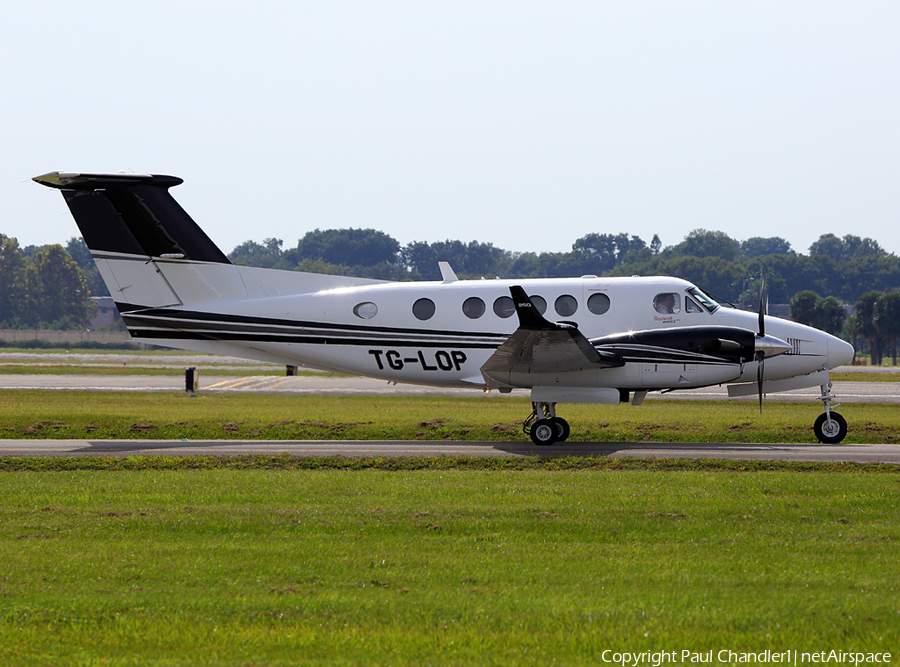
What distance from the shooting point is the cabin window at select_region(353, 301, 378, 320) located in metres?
22.1

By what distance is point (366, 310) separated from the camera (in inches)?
872

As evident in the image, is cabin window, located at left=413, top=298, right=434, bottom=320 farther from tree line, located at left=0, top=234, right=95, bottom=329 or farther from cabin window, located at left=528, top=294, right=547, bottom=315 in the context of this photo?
tree line, located at left=0, top=234, right=95, bottom=329

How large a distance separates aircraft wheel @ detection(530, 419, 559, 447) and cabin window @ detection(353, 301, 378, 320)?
5.10 m

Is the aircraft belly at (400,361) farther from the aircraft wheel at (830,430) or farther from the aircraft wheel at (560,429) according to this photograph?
the aircraft wheel at (830,430)

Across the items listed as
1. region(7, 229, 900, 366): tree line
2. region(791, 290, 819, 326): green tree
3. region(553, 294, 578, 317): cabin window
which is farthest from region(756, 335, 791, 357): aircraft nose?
region(791, 290, 819, 326): green tree

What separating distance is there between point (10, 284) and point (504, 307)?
136 m

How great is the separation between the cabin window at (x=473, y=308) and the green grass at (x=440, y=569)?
740 cm

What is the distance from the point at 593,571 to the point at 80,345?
116 meters

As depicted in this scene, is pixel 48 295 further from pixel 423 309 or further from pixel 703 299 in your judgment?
pixel 703 299

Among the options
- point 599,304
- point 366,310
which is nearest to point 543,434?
point 599,304

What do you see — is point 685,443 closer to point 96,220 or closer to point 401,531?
point 401,531

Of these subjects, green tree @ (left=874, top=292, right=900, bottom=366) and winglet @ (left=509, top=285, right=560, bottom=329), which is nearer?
winglet @ (left=509, top=285, right=560, bottom=329)

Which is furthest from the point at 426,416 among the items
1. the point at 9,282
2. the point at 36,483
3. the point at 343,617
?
the point at 9,282

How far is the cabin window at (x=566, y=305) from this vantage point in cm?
2123
